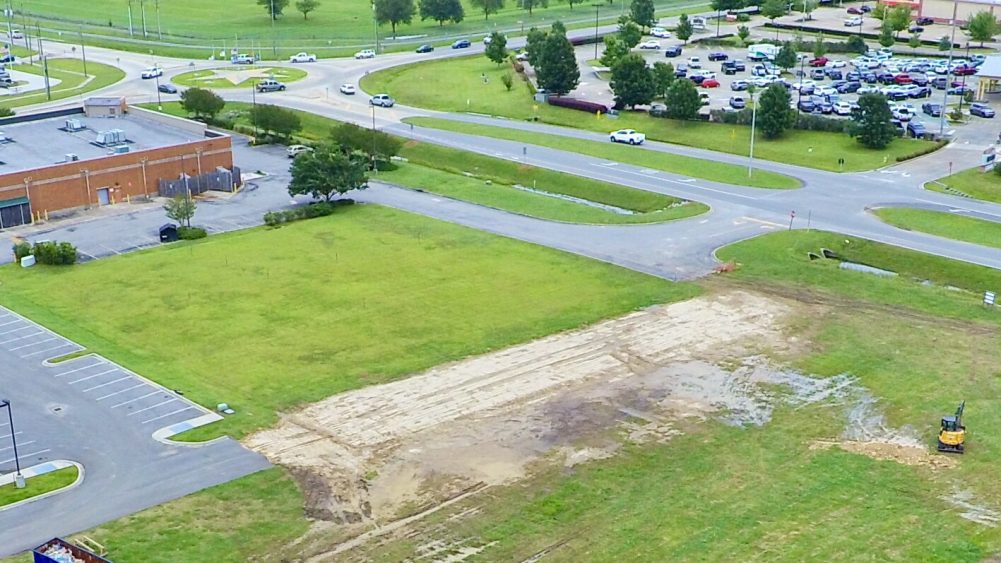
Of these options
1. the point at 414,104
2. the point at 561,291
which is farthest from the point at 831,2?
the point at 561,291

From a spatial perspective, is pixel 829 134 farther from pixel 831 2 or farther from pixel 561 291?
pixel 831 2

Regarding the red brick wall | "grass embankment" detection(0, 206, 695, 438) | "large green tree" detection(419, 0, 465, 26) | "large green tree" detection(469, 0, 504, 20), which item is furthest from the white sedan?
"large green tree" detection(469, 0, 504, 20)

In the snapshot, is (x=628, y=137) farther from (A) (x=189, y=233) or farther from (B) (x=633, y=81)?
(A) (x=189, y=233)

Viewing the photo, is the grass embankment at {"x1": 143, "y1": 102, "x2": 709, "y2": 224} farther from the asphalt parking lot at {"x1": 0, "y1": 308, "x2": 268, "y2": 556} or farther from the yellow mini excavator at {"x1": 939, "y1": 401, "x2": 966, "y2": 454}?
the asphalt parking lot at {"x1": 0, "y1": 308, "x2": 268, "y2": 556}

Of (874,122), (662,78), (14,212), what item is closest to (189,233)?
(14,212)

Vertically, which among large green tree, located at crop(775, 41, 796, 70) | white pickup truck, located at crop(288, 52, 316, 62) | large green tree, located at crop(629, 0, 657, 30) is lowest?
white pickup truck, located at crop(288, 52, 316, 62)

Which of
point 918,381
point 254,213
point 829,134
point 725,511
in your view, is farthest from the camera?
point 829,134
